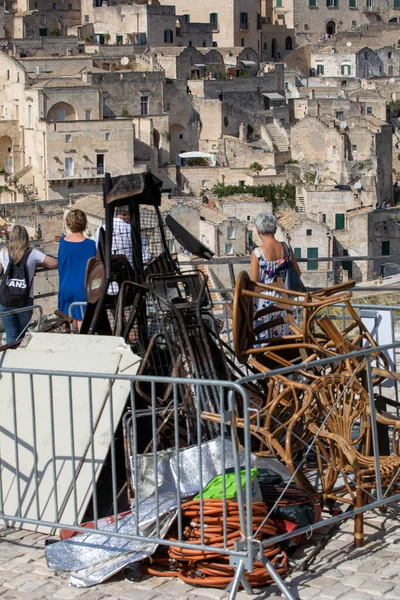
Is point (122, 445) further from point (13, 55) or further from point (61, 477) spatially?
point (13, 55)

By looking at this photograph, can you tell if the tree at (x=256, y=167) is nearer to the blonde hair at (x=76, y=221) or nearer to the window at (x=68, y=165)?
the window at (x=68, y=165)

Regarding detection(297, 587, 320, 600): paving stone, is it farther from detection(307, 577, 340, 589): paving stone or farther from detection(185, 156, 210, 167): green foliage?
detection(185, 156, 210, 167): green foliage

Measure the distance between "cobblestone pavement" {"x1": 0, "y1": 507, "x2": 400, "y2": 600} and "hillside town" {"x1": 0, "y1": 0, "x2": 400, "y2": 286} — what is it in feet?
111

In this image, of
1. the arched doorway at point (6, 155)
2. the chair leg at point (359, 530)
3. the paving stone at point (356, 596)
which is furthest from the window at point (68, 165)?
the paving stone at point (356, 596)

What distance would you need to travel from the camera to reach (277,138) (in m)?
56.3

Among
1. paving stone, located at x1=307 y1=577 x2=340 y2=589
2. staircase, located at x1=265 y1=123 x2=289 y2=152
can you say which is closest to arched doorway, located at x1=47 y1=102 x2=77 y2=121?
staircase, located at x1=265 y1=123 x2=289 y2=152

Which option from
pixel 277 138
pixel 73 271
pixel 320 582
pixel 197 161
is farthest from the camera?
pixel 277 138

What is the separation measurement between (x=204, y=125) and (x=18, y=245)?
164 ft

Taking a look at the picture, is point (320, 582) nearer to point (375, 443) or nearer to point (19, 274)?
point (375, 443)

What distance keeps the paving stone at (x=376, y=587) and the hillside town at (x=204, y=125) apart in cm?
3415

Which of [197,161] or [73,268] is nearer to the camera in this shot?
[73,268]

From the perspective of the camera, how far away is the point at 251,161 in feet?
178

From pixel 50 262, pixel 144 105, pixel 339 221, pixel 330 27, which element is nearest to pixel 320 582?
pixel 50 262

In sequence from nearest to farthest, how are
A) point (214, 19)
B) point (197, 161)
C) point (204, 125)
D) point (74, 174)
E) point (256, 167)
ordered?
1. point (74, 174)
2. point (256, 167)
3. point (197, 161)
4. point (204, 125)
5. point (214, 19)
